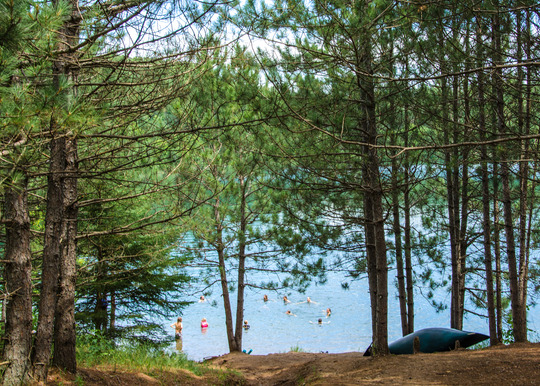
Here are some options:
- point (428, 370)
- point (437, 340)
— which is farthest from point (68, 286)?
point (437, 340)

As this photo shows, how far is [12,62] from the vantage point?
282 centimetres

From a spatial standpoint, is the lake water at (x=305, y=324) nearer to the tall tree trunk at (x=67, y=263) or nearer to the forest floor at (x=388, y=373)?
the forest floor at (x=388, y=373)

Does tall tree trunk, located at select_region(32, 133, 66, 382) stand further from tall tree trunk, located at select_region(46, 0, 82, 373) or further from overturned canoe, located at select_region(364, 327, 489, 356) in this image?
overturned canoe, located at select_region(364, 327, 489, 356)

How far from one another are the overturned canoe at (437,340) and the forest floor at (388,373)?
123cm

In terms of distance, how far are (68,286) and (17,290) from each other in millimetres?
957

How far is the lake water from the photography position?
17641 mm

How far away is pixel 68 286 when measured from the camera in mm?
5340

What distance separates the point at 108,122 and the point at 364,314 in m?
19.4

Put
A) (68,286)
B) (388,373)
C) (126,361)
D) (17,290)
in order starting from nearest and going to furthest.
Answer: (17,290)
(68,286)
(388,373)
(126,361)

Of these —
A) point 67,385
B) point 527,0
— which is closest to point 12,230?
point 67,385

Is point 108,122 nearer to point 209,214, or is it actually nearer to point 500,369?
point 500,369

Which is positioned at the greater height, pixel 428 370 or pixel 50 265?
pixel 50 265

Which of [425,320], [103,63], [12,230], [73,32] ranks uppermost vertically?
[73,32]

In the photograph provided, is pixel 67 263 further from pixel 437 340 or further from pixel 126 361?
pixel 437 340
